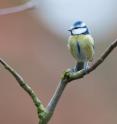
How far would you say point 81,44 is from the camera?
636mm

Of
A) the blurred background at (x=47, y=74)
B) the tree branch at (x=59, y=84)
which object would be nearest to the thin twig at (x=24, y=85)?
the tree branch at (x=59, y=84)

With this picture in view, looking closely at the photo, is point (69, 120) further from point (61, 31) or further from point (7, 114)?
point (61, 31)

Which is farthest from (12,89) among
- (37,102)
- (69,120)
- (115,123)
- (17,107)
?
(37,102)

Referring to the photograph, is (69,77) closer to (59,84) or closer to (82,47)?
(59,84)

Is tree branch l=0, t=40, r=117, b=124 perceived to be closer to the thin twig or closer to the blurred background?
the thin twig

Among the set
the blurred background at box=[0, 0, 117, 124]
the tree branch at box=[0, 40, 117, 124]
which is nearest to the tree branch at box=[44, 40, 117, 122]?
the tree branch at box=[0, 40, 117, 124]

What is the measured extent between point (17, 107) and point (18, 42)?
43 cm

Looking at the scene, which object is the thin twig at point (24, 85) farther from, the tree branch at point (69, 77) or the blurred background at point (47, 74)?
the blurred background at point (47, 74)

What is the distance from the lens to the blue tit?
0.57m

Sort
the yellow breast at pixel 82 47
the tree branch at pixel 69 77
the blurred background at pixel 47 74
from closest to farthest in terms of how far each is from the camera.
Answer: the tree branch at pixel 69 77, the yellow breast at pixel 82 47, the blurred background at pixel 47 74

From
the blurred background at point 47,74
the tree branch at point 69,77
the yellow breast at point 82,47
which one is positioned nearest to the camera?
the tree branch at point 69,77

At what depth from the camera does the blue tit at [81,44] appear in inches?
22.3

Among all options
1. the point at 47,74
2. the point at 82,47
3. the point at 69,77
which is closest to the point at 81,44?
the point at 82,47

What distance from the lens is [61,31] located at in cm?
285
